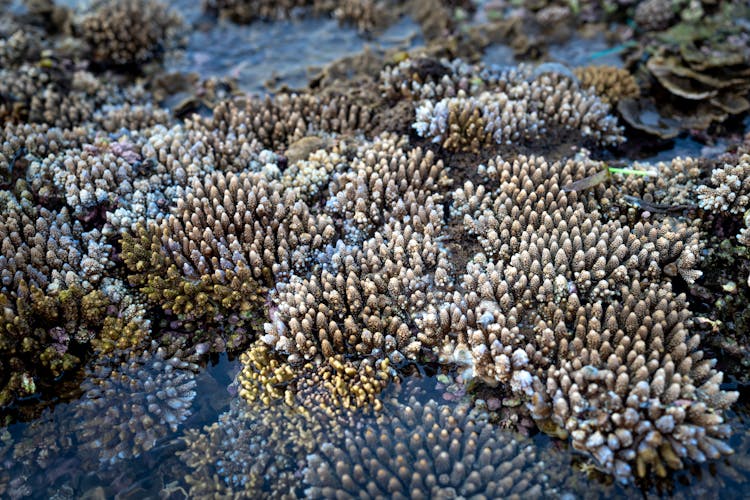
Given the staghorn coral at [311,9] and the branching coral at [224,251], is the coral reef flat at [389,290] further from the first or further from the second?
the staghorn coral at [311,9]

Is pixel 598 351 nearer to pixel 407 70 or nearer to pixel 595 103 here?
pixel 595 103

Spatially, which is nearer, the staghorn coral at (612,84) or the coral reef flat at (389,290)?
the coral reef flat at (389,290)

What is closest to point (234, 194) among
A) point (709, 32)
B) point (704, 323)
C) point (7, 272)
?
point (7, 272)

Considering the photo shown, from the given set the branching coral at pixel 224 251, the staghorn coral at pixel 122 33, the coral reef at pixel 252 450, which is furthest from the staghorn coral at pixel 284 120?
the coral reef at pixel 252 450

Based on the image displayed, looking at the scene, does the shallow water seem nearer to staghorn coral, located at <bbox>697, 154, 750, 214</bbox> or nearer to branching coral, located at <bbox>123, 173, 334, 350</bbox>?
branching coral, located at <bbox>123, 173, 334, 350</bbox>

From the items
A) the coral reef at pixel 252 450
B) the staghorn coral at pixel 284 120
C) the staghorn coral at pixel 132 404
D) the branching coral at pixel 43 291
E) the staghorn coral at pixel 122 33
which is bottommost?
the coral reef at pixel 252 450

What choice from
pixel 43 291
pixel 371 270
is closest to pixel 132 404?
pixel 43 291
